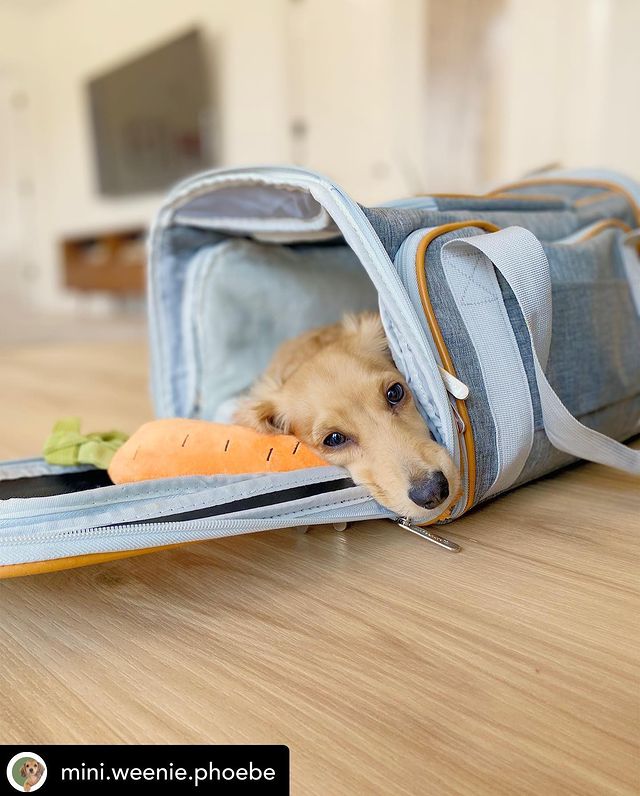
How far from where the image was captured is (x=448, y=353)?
45.9 inches

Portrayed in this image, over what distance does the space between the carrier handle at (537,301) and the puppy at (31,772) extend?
2.85 feet

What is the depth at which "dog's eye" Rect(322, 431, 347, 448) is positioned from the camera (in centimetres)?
133

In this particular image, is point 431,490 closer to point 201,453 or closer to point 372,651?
point 372,651

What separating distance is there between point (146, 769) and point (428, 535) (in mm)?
610

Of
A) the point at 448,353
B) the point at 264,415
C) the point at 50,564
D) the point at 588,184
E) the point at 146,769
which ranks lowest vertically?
the point at 146,769

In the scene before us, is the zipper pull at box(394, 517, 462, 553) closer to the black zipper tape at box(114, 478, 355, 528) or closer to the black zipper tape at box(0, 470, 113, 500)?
the black zipper tape at box(114, 478, 355, 528)

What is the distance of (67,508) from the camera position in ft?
3.30

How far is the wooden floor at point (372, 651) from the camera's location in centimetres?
74

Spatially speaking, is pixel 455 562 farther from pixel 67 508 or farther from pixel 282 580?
pixel 67 508

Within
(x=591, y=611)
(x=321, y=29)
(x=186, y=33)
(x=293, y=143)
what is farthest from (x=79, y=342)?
(x=591, y=611)

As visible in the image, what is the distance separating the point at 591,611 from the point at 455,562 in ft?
0.77

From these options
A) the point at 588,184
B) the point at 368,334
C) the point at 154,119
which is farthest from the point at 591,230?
the point at 154,119

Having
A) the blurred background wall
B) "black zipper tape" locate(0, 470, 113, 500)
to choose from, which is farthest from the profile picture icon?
the blurred background wall

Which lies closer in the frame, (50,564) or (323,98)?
(50,564)
